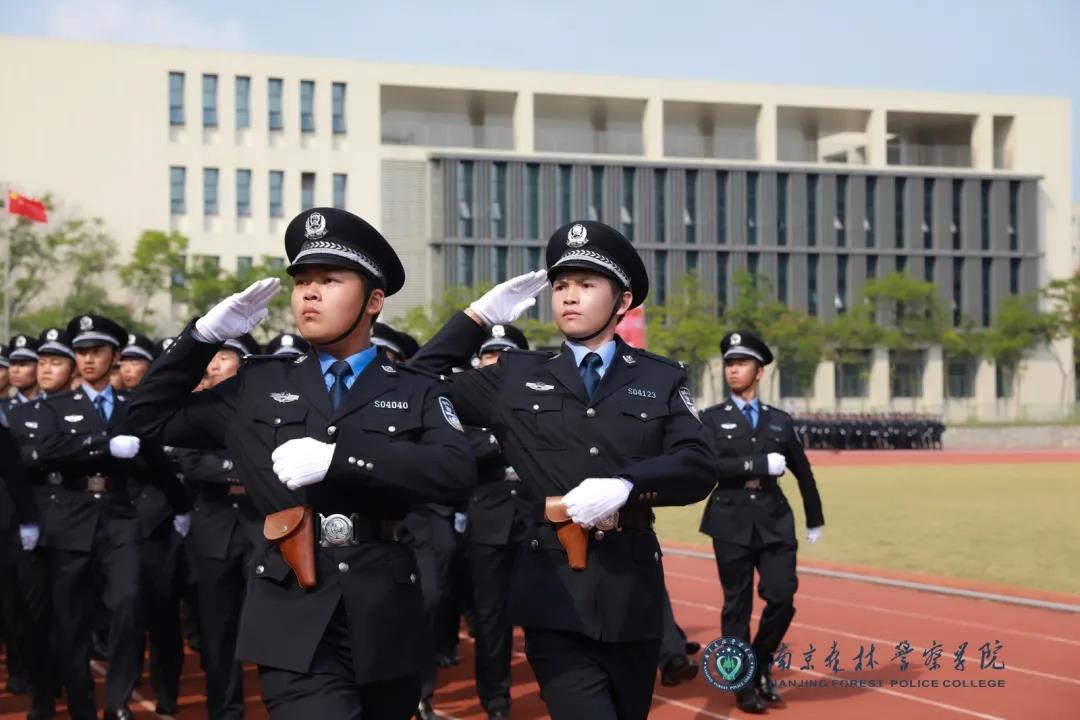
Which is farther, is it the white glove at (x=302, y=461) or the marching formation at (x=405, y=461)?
the marching formation at (x=405, y=461)

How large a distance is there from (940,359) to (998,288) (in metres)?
5.25

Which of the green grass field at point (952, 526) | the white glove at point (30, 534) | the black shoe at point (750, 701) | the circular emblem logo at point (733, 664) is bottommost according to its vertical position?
the green grass field at point (952, 526)

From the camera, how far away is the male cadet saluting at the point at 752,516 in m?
8.69

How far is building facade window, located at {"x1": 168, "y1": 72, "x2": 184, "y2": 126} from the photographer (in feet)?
196

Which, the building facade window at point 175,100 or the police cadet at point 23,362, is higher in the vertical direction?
the building facade window at point 175,100

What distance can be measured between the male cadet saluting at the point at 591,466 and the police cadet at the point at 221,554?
277 centimetres

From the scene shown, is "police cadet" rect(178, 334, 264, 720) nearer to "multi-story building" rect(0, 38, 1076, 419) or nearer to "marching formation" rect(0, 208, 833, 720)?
"marching formation" rect(0, 208, 833, 720)

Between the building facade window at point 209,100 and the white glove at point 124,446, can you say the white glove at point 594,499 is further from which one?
the building facade window at point 209,100

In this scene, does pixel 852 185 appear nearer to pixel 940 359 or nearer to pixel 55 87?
pixel 940 359

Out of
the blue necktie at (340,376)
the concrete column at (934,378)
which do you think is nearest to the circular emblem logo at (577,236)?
the blue necktie at (340,376)

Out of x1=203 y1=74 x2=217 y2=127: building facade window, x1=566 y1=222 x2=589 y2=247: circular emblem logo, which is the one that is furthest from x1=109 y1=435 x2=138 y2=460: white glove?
x1=203 y1=74 x2=217 y2=127: building facade window

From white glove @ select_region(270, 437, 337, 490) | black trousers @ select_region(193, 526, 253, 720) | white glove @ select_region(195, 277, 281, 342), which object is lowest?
black trousers @ select_region(193, 526, 253, 720)

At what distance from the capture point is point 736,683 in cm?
866

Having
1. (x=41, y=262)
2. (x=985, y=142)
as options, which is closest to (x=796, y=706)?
(x=41, y=262)
